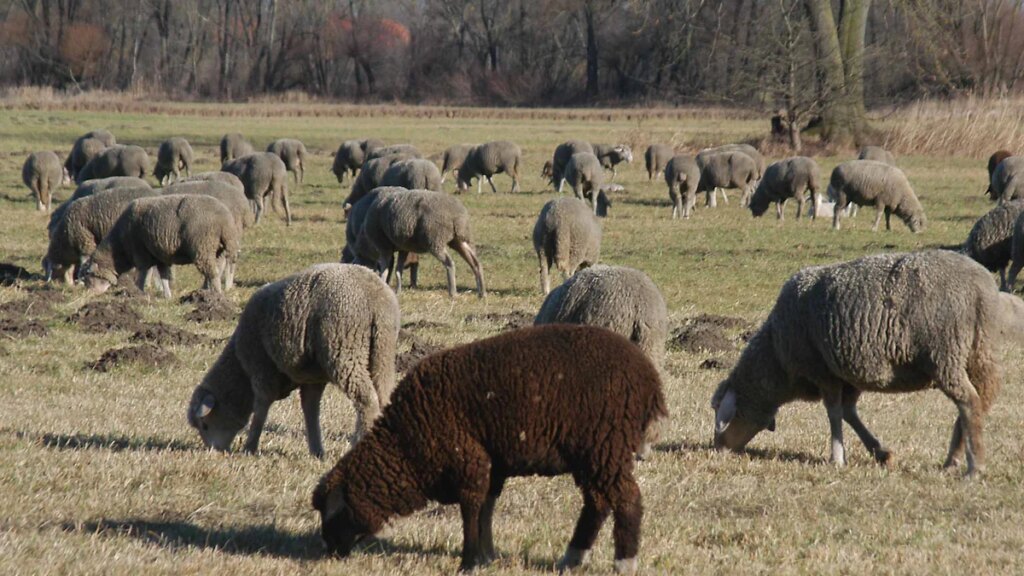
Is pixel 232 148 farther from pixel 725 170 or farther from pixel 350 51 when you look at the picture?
pixel 350 51

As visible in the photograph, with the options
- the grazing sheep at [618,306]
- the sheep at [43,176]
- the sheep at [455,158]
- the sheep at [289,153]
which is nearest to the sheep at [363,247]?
the grazing sheep at [618,306]

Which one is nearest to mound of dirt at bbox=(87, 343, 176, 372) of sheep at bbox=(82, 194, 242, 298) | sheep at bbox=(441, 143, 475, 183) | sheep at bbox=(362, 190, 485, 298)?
sheep at bbox=(82, 194, 242, 298)

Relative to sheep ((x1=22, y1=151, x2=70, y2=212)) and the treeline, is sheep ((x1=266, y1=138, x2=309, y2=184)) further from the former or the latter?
the treeline

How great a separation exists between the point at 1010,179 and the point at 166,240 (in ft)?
57.9

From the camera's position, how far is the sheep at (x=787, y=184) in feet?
89.6

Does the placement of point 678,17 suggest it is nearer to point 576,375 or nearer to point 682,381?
point 682,381

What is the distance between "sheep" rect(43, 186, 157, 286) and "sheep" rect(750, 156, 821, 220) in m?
14.7

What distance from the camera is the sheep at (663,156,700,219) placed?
27828 millimetres

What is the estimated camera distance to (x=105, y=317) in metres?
14.0

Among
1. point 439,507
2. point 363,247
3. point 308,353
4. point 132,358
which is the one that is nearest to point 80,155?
point 363,247

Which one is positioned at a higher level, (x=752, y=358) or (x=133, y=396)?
(x=752, y=358)

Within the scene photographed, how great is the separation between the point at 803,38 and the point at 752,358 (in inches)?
1356

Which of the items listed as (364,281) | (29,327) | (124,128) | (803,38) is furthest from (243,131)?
(364,281)

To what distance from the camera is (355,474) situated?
5895 mm
